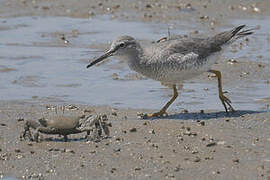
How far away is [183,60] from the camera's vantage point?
33.0ft

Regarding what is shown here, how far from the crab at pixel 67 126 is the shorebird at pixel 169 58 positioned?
148 cm

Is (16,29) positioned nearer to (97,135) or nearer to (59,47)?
(59,47)

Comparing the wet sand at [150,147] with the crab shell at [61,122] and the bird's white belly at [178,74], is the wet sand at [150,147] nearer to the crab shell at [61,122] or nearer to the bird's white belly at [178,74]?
the crab shell at [61,122]

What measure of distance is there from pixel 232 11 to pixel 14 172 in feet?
33.8

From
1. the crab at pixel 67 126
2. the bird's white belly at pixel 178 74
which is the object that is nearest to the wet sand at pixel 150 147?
the crab at pixel 67 126

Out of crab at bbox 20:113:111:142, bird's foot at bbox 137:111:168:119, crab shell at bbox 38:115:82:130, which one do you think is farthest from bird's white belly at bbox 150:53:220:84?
crab shell at bbox 38:115:82:130

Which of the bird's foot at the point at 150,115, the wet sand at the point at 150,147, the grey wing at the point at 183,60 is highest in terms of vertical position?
the grey wing at the point at 183,60

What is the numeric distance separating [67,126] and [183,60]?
7.69ft

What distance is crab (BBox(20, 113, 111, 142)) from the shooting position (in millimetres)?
8492

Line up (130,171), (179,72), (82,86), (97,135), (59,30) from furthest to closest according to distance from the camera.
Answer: (59,30) → (82,86) → (179,72) → (97,135) → (130,171)

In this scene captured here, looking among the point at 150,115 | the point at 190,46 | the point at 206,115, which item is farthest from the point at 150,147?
the point at 190,46

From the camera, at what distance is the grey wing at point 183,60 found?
32.8 ft

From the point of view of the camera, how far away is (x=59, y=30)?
51.5 feet

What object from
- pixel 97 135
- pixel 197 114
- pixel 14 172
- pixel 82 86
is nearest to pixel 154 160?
pixel 97 135
